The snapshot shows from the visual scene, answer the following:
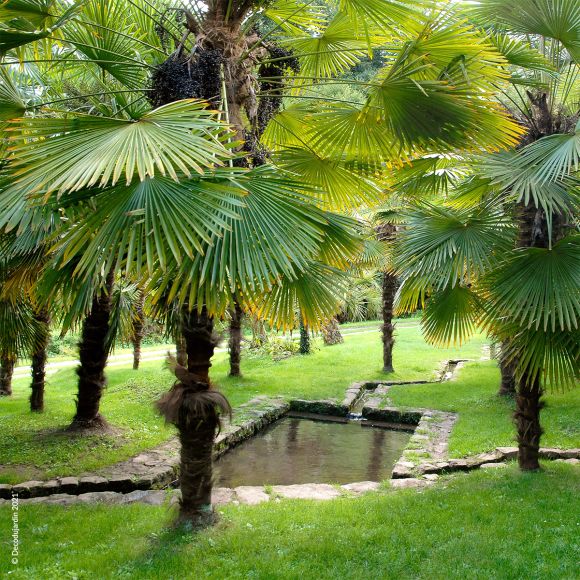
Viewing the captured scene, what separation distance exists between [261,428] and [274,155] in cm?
584

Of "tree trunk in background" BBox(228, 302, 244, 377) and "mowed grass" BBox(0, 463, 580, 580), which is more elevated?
"tree trunk in background" BBox(228, 302, 244, 377)

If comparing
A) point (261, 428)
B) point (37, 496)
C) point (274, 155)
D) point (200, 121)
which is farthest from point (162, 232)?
point (261, 428)

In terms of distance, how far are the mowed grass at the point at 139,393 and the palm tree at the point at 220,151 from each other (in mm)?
1927

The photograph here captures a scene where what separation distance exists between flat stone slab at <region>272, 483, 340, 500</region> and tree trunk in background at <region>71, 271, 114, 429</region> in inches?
133

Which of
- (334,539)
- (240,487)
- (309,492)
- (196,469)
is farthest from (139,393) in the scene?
(334,539)

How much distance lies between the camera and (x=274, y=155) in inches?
231

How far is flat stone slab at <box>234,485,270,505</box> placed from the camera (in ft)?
20.2

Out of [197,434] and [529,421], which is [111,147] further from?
[529,421]

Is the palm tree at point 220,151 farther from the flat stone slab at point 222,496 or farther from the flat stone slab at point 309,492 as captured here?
the flat stone slab at point 309,492

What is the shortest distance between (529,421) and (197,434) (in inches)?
136

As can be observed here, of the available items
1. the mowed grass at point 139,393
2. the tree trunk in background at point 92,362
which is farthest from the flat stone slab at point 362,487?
the tree trunk in background at point 92,362

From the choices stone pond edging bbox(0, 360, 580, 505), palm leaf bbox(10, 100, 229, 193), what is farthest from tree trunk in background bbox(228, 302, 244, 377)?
palm leaf bbox(10, 100, 229, 193)

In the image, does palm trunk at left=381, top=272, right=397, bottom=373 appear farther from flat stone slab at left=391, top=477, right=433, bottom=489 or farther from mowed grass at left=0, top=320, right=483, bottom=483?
flat stone slab at left=391, top=477, right=433, bottom=489

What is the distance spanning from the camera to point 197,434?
4.99m
